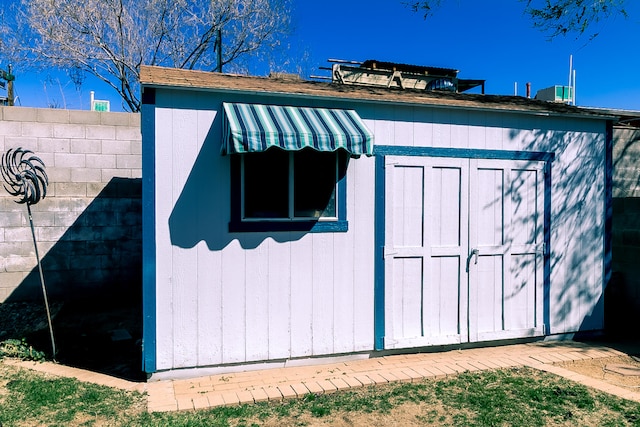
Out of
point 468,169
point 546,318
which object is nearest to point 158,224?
point 468,169

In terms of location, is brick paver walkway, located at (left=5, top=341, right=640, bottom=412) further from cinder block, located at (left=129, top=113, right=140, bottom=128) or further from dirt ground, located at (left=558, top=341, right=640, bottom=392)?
cinder block, located at (left=129, top=113, right=140, bottom=128)

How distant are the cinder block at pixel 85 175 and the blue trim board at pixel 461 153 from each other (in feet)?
15.2

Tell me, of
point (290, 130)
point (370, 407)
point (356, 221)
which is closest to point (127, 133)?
point (290, 130)

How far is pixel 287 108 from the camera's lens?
15.8 feet

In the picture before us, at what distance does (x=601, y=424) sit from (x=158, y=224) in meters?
4.00

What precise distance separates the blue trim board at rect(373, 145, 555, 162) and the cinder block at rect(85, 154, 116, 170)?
4.52 meters

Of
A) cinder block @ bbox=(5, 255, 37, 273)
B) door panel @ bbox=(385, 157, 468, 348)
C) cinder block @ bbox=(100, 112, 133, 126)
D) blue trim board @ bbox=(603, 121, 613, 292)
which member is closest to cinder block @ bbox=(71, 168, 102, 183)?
cinder block @ bbox=(100, 112, 133, 126)

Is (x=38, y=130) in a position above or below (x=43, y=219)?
above

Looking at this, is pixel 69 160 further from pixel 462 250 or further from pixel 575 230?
pixel 575 230

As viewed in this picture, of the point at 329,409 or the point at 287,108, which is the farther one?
the point at 287,108

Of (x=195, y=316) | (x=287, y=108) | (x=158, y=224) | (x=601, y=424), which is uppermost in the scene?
(x=287, y=108)

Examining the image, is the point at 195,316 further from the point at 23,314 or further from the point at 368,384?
the point at 23,314

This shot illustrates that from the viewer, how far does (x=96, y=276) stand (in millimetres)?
7219

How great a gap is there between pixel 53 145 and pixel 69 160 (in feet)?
1.00
